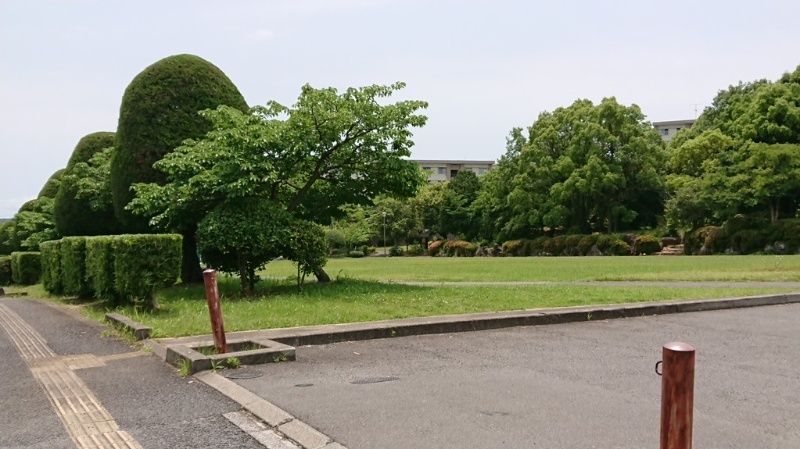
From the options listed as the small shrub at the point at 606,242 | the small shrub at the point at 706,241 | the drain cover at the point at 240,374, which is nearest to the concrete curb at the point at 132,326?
the drain cover at the point at 240,374

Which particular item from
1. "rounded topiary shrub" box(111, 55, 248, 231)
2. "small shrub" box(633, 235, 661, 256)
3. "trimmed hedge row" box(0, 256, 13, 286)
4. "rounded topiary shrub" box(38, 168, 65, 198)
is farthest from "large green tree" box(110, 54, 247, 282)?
"small shrub" box(633, 235, 661, 256)

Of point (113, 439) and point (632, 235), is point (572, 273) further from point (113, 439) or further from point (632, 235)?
point (632, 235)

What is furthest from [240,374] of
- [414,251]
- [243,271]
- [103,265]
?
[414,251]

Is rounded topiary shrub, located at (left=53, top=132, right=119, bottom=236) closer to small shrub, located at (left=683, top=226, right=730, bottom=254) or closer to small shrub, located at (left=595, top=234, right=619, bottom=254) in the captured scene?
small shrub, located at (left=683, top=226, right=730, bottom=254)

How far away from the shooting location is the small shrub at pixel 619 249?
1677 inches

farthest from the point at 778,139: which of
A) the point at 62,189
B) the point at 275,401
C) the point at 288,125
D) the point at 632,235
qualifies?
the point at 275,401

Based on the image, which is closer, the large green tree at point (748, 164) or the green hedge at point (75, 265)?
the green hedge at point (75, 265)

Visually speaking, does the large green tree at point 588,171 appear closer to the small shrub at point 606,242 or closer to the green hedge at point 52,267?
the small shrub at point 606,242

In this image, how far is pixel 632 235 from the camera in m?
45.1

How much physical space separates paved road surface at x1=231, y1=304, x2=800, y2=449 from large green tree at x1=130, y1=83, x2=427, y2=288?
6.26 m

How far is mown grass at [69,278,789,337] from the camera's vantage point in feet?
31.7

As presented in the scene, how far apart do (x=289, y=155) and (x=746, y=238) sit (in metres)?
31.5

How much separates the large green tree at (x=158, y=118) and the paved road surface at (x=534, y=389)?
1010 cm

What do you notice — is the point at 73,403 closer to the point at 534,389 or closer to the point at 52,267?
the point at 534,389
